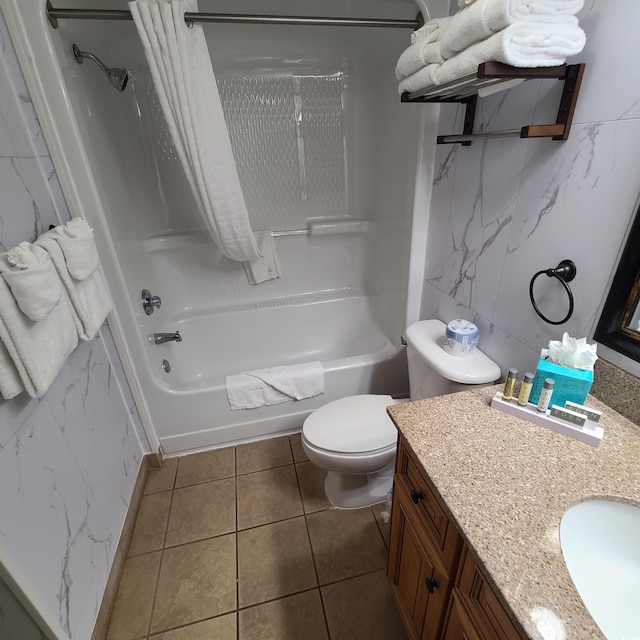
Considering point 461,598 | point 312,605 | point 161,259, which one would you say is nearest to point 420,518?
point 461,598

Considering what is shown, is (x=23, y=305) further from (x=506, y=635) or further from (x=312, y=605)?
(x=312, y=605)

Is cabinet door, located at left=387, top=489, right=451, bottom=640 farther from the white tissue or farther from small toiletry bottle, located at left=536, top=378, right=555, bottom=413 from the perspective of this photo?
the white tissue

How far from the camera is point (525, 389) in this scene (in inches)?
32.9

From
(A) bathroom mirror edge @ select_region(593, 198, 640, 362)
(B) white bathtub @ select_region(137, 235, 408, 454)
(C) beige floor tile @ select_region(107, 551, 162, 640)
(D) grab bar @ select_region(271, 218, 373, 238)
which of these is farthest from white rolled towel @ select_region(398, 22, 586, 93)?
(C) beige floor tile @ select_region(107, 551, 162, 640)

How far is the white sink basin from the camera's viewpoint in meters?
0.60

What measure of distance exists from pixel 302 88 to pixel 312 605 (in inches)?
98.8

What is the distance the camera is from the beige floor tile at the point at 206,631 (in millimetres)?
1159

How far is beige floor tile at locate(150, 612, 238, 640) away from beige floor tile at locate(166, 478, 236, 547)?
31cm

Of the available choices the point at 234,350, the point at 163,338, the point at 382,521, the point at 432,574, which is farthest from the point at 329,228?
the point at 432,574

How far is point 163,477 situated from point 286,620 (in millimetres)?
891

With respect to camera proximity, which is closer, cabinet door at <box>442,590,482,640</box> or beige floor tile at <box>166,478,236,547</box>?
cabinet door at <box>442,590,482,640</box>

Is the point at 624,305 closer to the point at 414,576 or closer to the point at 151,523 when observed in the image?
the point at 414,576

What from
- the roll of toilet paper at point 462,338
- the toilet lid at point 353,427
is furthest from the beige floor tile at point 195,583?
the roll of toilet paper at point 462,338

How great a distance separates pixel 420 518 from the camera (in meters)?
0.83
